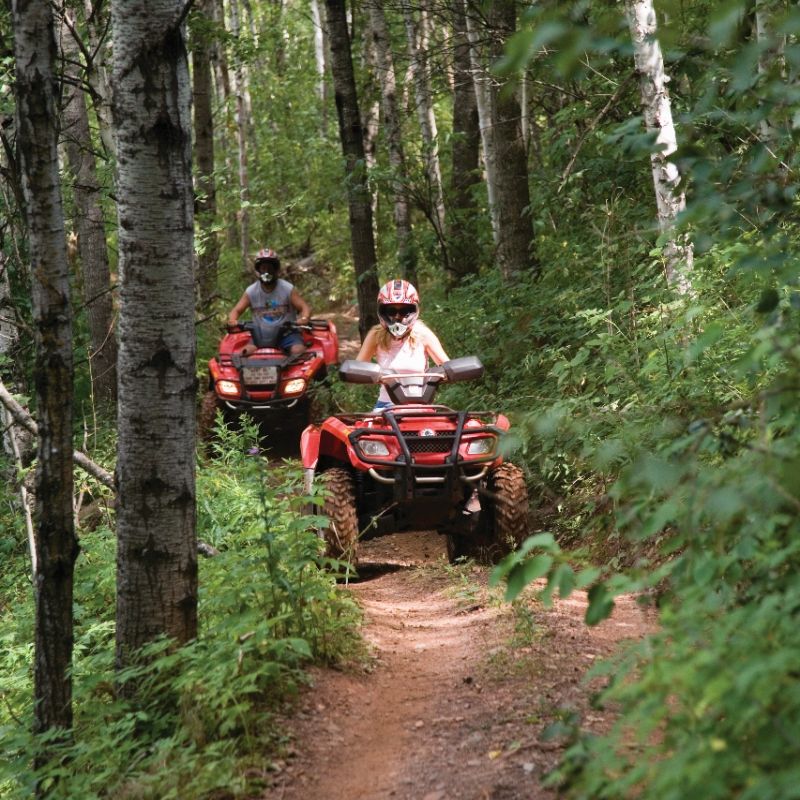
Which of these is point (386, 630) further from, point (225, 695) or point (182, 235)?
point (182, 235)

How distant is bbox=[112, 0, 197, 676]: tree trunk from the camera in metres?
4.68

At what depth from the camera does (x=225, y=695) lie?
4.32m

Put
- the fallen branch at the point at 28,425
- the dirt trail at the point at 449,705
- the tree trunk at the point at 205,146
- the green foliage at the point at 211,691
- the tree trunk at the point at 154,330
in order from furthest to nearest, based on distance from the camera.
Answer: the tree trunk at the point at 205,146, the fallen branch at the point at 28,425, the tree trunk at the point at 154,330, the green foliage at the point at 211,691, the dirt trail at the point at 449,705

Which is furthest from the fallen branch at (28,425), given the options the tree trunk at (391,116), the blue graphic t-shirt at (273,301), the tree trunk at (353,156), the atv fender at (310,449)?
the tree trunk at (391,116)

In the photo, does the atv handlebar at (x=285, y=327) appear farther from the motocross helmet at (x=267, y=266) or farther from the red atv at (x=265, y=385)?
the motocross helmet at (x=267, y=266)

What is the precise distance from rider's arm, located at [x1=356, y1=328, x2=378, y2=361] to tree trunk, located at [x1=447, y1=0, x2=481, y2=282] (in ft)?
25.9

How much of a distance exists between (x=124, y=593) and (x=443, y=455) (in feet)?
9.83

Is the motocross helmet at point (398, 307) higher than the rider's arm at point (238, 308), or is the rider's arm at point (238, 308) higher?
the rider's arm at point (238, 308)

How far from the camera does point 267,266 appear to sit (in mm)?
14039

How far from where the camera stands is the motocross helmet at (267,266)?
13945 mm

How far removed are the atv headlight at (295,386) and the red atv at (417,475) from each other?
15.2 feet

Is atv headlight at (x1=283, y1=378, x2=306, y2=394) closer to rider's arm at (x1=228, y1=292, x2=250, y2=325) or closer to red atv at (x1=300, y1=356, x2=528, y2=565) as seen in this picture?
rider's arm at (x1=228, y1=292, x2=250, y2=325)

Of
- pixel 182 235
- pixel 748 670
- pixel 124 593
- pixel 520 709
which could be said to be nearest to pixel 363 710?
pixel 520 709

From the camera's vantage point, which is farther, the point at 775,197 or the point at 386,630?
the point at 386,630
